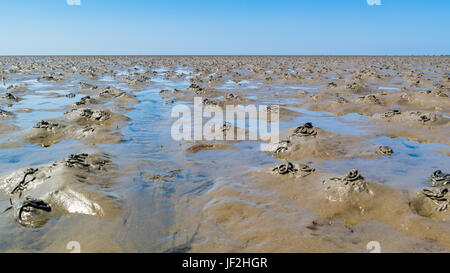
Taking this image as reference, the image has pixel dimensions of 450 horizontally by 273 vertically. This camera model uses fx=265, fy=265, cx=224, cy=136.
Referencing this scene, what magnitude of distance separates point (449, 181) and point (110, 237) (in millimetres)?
6143

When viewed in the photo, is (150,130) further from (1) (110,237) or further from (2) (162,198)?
(1) (110,237)

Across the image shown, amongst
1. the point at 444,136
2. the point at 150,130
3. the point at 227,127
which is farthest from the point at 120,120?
the point at 444,136

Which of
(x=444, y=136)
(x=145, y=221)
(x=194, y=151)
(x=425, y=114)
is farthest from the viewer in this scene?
(x=425, y=114)

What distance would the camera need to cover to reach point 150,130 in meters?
9.56

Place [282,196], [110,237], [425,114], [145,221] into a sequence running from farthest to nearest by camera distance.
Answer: [425,114] < [282,196] < [145,221] < [110,237]

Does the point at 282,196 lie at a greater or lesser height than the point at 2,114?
lesser

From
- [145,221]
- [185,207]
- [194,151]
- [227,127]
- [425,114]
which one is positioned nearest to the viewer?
[145,221]

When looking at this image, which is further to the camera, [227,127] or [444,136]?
[227,127]

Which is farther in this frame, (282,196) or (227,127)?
(227,127)

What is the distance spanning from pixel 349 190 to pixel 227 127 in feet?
16.6

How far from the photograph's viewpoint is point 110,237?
12.3 feet

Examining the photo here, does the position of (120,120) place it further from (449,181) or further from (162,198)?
(449,181)

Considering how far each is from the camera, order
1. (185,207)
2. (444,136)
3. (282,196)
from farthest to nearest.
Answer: (444,136), (282,196), (185,207)

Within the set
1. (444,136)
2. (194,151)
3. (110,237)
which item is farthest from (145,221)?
(444,136)
